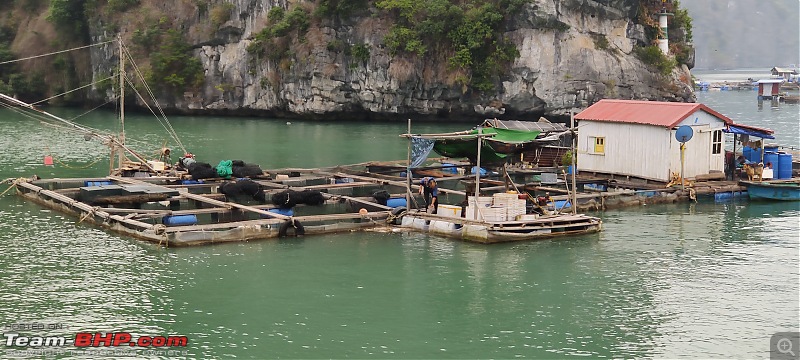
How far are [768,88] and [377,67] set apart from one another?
56.9m

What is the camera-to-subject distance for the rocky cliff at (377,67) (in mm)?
65938

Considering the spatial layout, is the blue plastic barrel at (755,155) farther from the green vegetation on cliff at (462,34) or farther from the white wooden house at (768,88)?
the white wooden house at (768,88)

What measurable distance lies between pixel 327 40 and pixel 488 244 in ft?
153

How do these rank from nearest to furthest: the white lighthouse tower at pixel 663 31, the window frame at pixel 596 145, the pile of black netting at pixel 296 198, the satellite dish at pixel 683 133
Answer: the pile of black netting at pixel 296 198
the satellite dish at pixel 683 133
the window frame at pixel 596 145
the white lighthouse tower at pixel 663 31

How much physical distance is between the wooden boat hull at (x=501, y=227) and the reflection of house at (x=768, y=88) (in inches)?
3309

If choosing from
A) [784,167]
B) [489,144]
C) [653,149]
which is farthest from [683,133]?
[489,144]

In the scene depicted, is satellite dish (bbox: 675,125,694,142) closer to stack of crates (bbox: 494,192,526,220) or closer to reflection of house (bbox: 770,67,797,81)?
stack of crates (bbox: 494,192,526,220)

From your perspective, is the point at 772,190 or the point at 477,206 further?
the point at 772,190

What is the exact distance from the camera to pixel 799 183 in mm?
36906

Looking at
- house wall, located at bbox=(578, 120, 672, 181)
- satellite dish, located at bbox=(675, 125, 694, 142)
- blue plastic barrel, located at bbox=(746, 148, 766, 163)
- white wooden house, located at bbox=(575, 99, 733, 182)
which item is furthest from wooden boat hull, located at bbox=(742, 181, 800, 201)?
house wall, located at bbox=(578, 120, 672, 181)

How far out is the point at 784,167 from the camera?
38.0 m

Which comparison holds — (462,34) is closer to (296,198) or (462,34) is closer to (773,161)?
(773,161)

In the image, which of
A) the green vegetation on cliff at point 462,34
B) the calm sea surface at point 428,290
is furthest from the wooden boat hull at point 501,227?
the green vegetation on cliff at point 462,34

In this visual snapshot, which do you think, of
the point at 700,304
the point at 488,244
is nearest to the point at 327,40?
the point at 488,244
